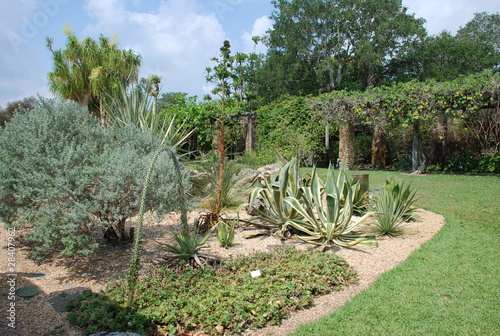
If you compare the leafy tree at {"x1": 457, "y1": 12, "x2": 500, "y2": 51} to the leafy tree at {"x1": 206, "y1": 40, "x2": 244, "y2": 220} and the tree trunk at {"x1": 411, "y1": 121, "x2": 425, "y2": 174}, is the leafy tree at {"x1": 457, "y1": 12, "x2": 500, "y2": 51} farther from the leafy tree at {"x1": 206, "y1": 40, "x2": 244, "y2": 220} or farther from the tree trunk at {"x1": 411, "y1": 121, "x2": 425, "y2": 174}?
the leafy tree at {"x1": 206, "y1": 40, "x2": 244, "y2": 220}

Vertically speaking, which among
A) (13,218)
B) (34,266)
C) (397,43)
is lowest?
(34,266)

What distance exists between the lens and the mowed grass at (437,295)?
2.67 metres

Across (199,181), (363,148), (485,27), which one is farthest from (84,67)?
(485,27)

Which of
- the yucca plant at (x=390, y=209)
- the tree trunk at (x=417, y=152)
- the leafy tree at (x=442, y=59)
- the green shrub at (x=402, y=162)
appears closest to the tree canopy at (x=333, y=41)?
the leafy tree at (x=442, y=59)

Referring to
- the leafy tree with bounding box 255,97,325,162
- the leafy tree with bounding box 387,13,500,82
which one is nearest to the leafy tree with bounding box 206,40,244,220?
the leafy tree with bounding box 255,97,325,162

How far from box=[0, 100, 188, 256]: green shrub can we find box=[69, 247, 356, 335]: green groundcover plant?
0.73 metres

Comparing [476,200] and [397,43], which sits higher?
[397,43]

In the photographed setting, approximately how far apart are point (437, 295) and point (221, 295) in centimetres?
198

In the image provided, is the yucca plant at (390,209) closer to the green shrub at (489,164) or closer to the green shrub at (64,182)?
the green shrub at (64,182)

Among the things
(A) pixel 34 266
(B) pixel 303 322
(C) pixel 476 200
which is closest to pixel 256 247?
(B) pixel 303 322

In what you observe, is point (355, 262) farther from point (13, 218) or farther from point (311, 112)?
point (311, 112)

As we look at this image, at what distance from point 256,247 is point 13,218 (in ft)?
9.42

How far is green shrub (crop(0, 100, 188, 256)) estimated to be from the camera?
3.39 metres

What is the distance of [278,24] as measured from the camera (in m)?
23.6
